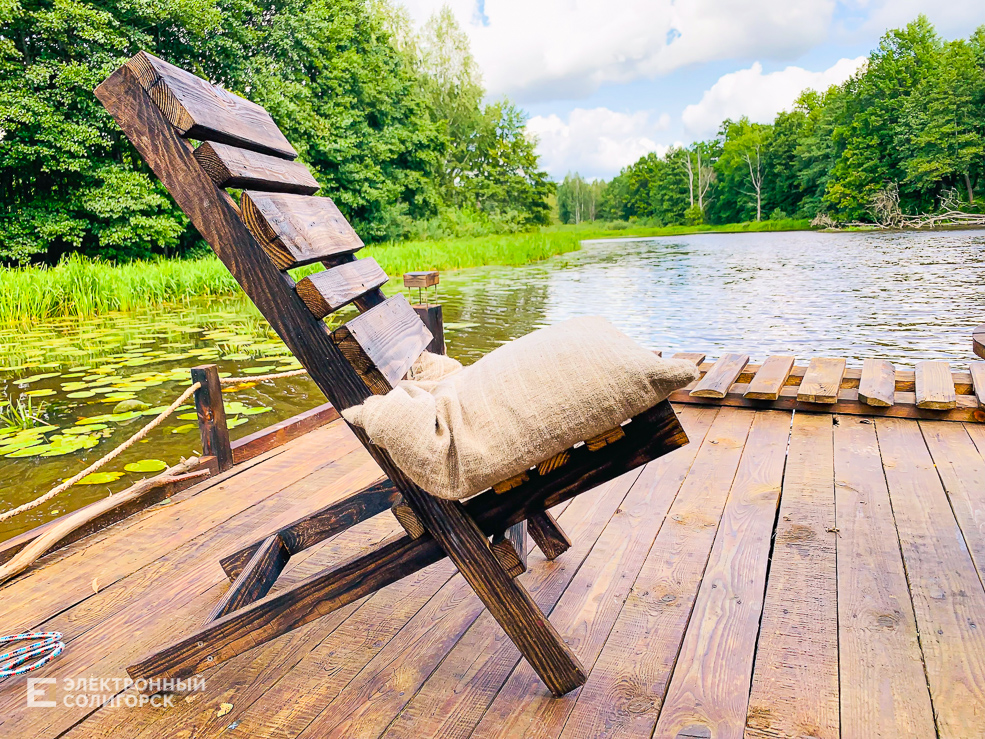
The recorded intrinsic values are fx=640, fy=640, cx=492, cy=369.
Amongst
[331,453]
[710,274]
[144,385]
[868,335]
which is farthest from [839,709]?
[710,274]

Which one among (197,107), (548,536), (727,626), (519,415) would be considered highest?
(197,107)

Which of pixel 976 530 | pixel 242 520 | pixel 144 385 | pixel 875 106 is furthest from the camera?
pixel 875 106

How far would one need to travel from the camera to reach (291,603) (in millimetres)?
1261

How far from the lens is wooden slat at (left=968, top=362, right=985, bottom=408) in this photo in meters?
2.86

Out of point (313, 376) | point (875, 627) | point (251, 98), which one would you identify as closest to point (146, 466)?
point (313, 376)

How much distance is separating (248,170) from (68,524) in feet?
4.64

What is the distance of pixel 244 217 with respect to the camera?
1.13 metres

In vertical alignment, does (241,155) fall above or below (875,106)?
below

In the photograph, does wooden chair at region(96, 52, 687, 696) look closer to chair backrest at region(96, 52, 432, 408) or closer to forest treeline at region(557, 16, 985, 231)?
chair backrest at region(96, 52, 432, 408)

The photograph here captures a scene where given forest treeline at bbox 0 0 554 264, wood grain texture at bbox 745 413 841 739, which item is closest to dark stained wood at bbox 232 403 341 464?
wood grain texture at bbox 745 413 841 739

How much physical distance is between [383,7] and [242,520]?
97.6ft

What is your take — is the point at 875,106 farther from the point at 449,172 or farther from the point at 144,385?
the point at 144,385

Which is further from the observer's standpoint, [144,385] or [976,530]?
[144,385]

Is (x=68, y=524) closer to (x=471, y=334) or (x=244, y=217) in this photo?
(x=244, y=217)
